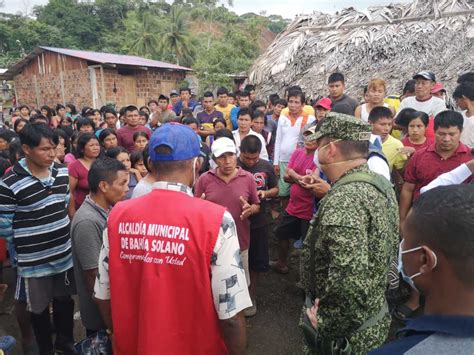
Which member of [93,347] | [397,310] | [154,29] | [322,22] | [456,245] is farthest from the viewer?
[154,29]

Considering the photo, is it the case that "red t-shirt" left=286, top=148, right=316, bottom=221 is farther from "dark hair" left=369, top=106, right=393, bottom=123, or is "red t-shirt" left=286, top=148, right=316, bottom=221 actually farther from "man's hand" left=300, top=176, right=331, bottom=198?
"man's hand" left=300, top=176, right=331, bottom=198

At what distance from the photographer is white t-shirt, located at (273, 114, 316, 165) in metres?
5.53

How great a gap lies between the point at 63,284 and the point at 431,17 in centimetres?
928

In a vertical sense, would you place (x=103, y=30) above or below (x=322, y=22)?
above

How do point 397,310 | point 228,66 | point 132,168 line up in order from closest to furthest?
1. point 397,310
2. point 132,168
3. point 228,66

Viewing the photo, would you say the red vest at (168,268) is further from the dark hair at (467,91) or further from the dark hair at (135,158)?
the dark hair at (467,91)

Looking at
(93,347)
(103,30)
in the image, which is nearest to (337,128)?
(93,347)

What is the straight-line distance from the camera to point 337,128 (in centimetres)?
197

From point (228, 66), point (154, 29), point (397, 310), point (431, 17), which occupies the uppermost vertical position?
point (154, 29)

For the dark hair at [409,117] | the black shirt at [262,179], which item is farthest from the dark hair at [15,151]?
the dark hair at [409,117]

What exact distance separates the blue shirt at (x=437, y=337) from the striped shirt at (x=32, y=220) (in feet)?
8.90

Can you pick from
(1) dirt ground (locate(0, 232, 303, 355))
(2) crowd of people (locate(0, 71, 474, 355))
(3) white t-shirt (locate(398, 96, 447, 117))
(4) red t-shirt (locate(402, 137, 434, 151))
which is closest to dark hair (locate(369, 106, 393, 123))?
(2) crowd of people (locate(0, 71, 474, 355))

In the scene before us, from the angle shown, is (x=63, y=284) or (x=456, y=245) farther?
(x=63, y=284)

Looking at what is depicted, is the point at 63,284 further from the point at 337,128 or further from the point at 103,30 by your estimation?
the point at 103,30
